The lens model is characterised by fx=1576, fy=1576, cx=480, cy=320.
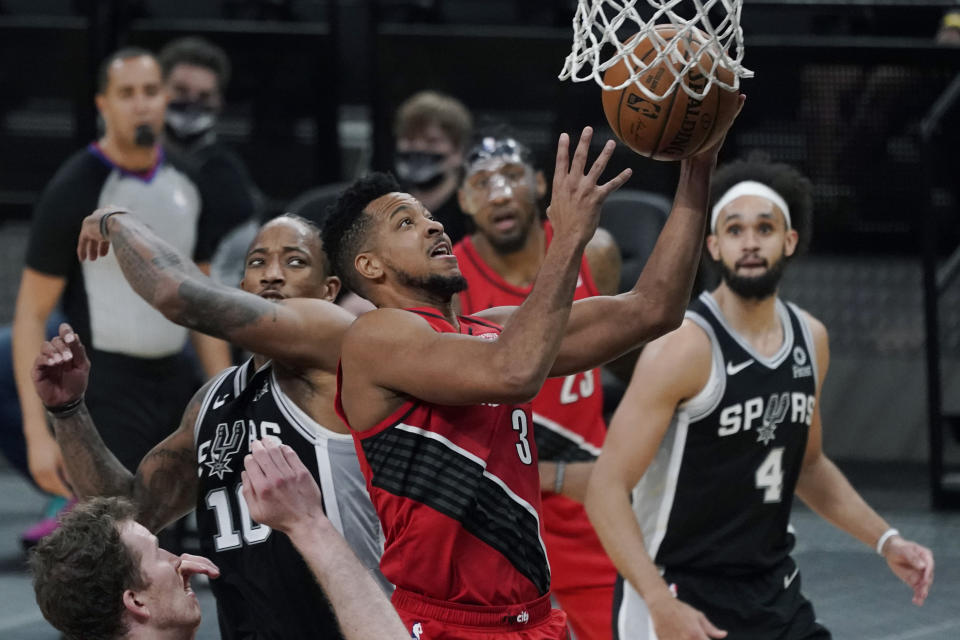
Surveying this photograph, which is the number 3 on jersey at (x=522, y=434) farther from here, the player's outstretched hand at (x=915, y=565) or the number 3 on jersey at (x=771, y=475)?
the player's outstretched hand at (x=915, y=565)

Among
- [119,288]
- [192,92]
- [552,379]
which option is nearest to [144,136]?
[119,288]

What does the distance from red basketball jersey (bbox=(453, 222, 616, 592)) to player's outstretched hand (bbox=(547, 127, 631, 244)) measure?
7.43 feet

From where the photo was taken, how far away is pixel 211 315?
12.5ft

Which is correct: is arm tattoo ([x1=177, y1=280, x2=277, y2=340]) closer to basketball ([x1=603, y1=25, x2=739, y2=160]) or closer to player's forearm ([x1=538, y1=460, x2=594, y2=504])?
basketball ([x1=603, y1=25, x2=739, y2=160])

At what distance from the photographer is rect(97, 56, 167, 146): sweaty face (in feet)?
21.5

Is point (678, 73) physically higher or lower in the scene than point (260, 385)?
higher

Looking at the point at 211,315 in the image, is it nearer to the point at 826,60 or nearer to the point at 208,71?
the point at 208,71

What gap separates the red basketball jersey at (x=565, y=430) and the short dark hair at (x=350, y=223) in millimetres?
1753

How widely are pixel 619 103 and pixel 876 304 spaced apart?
6078mm

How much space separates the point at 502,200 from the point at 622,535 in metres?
1.93

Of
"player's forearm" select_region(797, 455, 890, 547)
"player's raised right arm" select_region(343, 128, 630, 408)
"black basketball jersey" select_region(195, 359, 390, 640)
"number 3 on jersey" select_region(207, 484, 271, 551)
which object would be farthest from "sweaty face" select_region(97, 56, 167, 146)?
"player's raised right arm" select_region(343, 128, 630, 408)

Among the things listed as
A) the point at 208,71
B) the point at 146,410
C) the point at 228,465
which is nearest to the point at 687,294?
the point at 228,465

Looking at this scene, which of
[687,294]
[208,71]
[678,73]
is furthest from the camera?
[208,71]

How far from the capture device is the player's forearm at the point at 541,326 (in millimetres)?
3180
